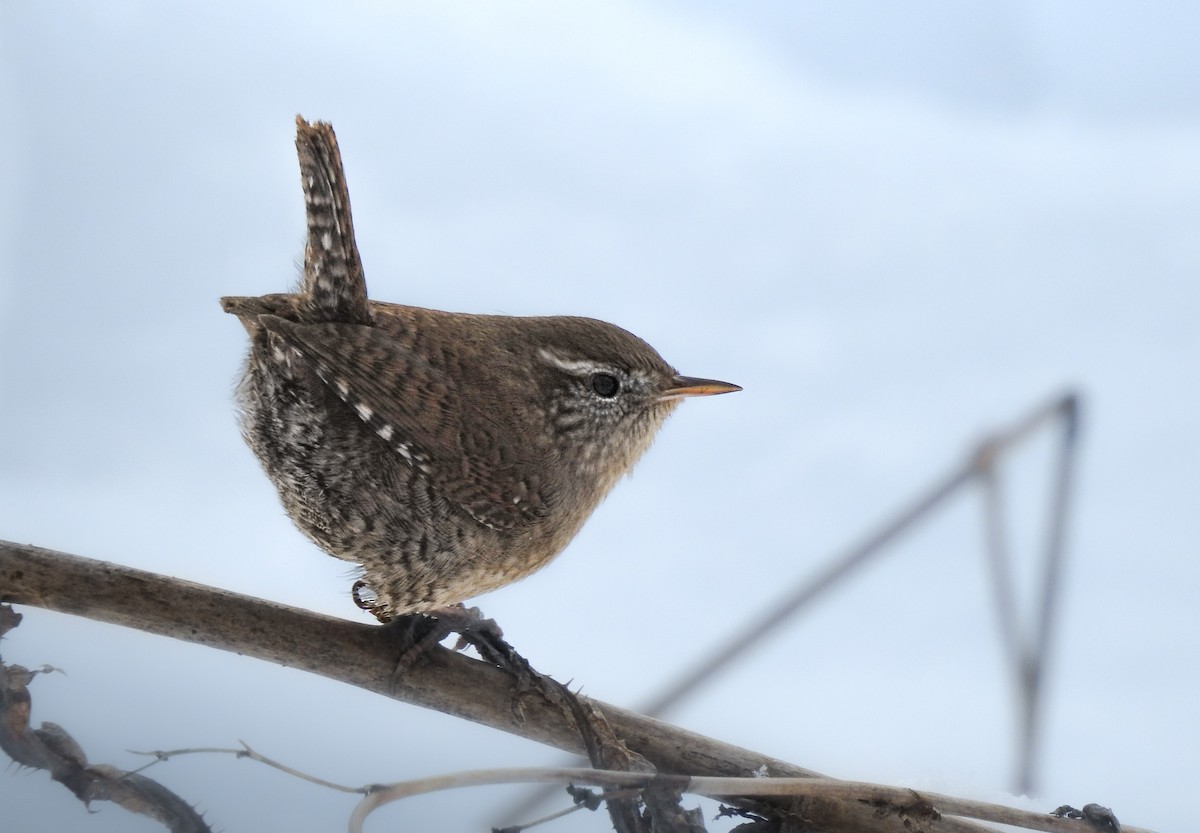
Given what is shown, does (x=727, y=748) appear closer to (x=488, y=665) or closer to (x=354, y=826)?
(x=488, y=665)

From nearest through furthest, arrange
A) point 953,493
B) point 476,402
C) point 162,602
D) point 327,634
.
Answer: point 162,602
point 327,634
point 476,402
point 953,493

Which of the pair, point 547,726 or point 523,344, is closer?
point 547,726

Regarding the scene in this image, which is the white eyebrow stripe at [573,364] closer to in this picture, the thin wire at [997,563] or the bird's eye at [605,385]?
the bird's eye at [605,385]

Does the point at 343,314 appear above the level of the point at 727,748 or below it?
above

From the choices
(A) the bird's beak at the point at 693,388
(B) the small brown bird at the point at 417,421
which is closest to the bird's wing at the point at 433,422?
(B) the small brown bird at the point at 417,421

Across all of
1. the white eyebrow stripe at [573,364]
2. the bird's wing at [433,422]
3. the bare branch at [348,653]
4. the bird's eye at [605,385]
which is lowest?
the bare branch at [348,653]

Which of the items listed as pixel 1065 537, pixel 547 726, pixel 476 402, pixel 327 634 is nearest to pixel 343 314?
pixel 476 402

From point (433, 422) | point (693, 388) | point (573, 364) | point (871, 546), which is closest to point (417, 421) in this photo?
point (433, 422)

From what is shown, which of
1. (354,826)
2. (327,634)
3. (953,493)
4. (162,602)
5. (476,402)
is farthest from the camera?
(953,493)
